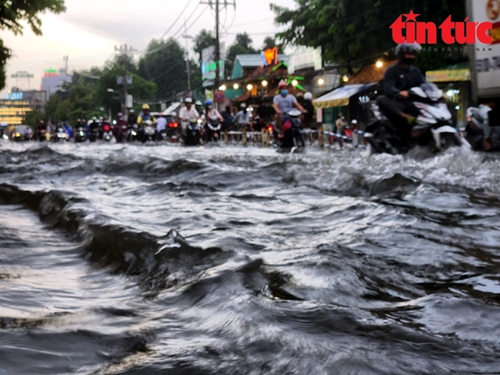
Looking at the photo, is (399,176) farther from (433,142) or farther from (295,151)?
(295,151)

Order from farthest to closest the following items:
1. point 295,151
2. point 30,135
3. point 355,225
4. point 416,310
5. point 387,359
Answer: point 30,135
point 295,151
point 355,225
point 416,310
point 387,359

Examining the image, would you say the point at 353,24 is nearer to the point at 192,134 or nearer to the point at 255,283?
the point at 192,134

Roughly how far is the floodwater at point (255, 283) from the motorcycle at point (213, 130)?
1856cm

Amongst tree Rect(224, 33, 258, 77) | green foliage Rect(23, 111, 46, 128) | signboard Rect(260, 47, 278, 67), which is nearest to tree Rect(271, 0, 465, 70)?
signboard Rect(260, 47, 278, 67)

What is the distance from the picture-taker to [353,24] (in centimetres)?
2389

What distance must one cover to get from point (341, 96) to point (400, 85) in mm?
18387

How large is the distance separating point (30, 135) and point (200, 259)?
60749 mm

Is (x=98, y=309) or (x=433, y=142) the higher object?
(x=433, y=142)

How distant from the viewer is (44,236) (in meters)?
4.26

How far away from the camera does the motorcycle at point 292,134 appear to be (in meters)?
14.3

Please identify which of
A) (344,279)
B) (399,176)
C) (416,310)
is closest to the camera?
(416,310)

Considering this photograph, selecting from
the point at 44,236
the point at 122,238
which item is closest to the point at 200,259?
the point at 122,238

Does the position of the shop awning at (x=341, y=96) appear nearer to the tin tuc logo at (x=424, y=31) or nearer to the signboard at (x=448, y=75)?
the signboard at (x=448, y=75)

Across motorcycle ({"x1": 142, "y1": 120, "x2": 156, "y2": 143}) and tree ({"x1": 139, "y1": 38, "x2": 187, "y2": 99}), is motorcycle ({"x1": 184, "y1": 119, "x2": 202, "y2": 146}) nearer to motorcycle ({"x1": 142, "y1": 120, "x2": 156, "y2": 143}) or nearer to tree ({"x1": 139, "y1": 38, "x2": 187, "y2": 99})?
motorcycle ({"x1": 142, "y1": 120, "x2": 156, "y2": 143})
